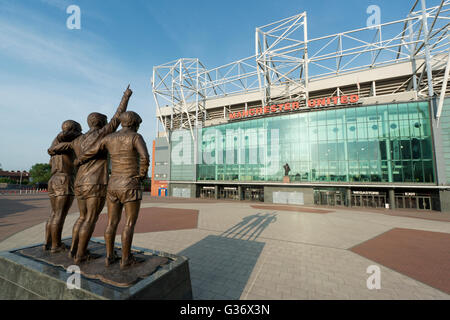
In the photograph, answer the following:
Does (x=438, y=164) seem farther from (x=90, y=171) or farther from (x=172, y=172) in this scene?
(x=172, y=172)

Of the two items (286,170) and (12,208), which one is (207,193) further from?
(12,208)

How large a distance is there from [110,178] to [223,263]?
4.11 metres

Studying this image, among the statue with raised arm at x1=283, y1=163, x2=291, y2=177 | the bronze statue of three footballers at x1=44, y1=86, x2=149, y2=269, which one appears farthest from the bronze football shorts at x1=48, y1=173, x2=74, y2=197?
the statue with raised arm at x1=283, y1=163, x2=291, y2=177

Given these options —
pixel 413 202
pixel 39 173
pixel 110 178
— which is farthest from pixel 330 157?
pixel 39 173

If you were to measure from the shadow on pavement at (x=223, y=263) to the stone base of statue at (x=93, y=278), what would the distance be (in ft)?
3.56

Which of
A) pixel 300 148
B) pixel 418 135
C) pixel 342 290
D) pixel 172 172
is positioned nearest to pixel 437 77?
pixel 418 135

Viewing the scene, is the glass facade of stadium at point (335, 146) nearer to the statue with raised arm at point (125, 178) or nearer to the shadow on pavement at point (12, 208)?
the shadow on pavement at point (12, 208)

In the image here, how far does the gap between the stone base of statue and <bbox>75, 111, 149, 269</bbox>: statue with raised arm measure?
0.34 m

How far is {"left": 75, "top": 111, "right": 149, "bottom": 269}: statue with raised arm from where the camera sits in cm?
327

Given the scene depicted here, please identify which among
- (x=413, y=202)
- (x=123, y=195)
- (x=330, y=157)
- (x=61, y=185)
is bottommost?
(x=413, y=202)

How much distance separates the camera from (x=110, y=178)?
3.45 meters
